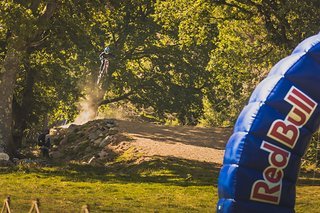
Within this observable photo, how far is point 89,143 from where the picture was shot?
42031mm

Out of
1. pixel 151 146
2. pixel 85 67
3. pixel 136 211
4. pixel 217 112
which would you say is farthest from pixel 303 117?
pixel 217 112

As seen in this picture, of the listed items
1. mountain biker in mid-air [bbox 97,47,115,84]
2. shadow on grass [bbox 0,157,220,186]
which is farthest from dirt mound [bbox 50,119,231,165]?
mountain biker in mid-air [bbox 97,47,115,84]

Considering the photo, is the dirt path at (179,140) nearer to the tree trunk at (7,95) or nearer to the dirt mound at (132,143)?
the dirt mound at (132,143)

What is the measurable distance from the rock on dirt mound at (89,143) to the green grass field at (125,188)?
349 cm

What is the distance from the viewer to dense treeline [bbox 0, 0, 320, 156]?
35.5m

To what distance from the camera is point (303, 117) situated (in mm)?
14023

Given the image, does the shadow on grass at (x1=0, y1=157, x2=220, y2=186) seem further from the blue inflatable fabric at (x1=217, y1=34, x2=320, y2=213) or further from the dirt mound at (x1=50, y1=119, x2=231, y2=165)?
the blue inflatable fabric at (x1=217, y1=34, x2=320, y2=213)

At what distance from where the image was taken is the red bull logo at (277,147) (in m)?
13.9

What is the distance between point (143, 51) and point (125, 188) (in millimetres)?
33826

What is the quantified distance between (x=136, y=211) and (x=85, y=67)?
37.0 m

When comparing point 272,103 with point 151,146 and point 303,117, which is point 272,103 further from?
point 151,146

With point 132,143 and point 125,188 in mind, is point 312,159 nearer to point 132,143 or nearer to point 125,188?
point 132,143

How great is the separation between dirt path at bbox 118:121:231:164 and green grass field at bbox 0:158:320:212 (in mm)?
1997

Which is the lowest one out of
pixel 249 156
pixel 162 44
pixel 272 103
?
pixel 249 156
